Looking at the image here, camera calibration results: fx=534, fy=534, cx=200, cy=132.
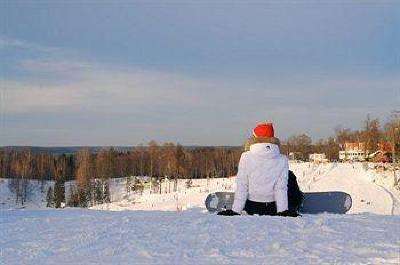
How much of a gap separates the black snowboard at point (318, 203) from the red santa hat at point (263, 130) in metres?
1.18

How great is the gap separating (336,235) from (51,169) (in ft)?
314

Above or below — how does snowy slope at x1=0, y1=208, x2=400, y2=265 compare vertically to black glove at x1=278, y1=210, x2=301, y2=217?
below

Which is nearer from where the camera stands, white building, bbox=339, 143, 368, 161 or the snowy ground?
the snowy ground

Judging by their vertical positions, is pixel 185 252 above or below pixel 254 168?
below

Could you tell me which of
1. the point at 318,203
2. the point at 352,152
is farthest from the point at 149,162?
the point at 318,203

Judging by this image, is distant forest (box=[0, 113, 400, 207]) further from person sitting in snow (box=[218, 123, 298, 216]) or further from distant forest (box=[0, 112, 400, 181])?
person sitting in snow (box=[218, 123, 298, 216])

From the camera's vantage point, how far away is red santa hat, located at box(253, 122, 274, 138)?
6.64 meters

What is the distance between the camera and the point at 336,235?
488 centimetres

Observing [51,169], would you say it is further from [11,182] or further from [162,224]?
[162,224]

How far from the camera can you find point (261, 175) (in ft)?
21.3

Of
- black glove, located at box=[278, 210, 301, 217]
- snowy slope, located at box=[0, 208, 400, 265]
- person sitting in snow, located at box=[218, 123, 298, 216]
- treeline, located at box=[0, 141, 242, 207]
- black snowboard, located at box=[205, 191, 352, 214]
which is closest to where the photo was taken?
snowy slope, located at box=[0, 208, 400, 265]

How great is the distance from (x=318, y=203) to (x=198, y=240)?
329cm

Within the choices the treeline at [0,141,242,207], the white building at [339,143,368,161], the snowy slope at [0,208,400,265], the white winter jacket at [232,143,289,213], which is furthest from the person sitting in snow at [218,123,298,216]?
the white building at [339,143,368,161]

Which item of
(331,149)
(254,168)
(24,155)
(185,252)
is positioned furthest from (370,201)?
(24,155)
